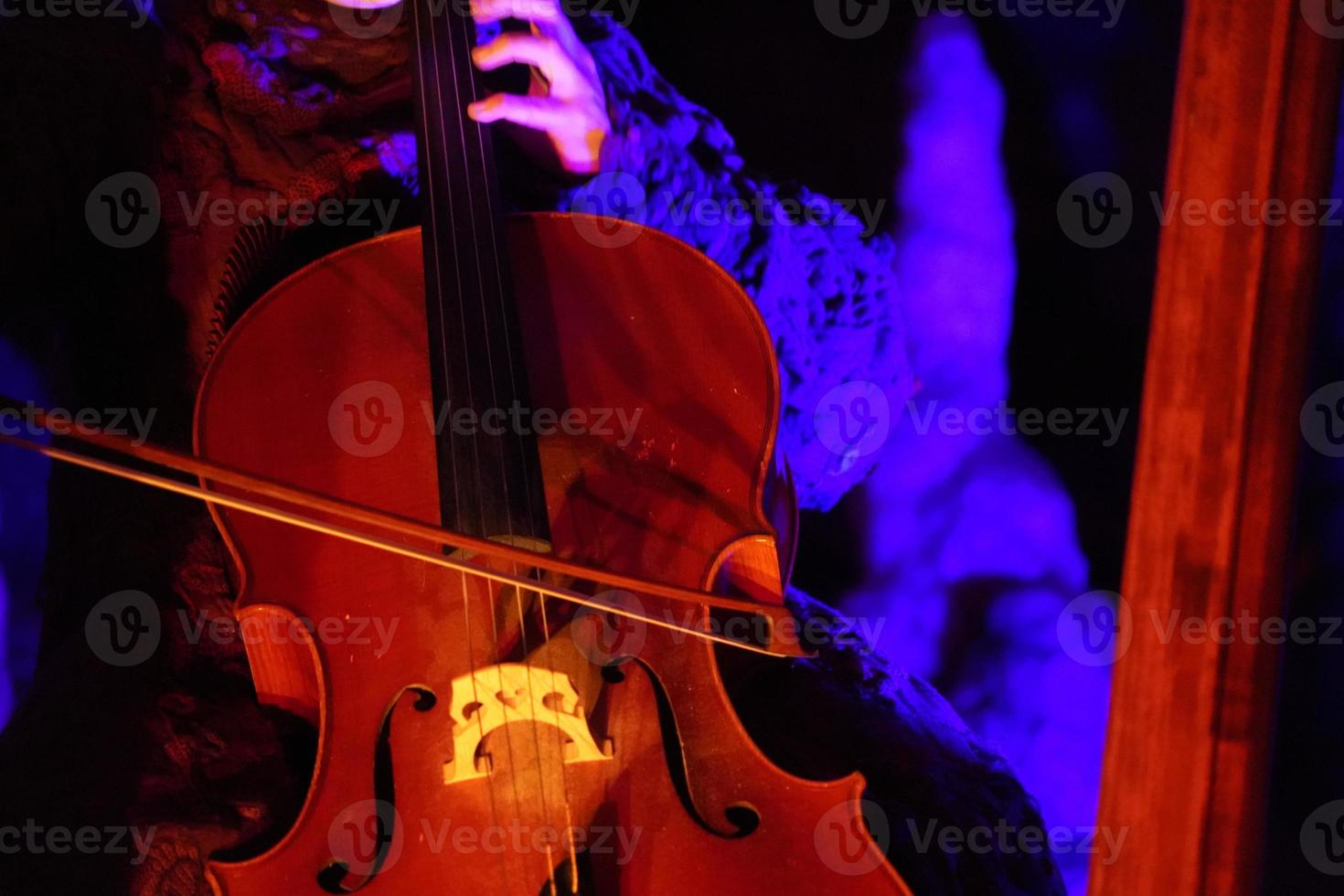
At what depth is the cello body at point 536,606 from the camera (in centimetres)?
82

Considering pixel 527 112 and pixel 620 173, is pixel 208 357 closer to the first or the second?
pixel 527 112

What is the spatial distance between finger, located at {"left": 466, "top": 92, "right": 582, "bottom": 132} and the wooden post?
798 mm

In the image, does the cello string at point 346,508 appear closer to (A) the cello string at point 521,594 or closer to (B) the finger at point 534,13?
(A) the cello string at point 521,594

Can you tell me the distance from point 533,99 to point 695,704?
2.79 ft

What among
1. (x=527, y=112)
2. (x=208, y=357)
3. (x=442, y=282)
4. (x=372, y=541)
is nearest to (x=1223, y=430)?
(x=372, y=541)

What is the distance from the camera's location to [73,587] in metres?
1.28

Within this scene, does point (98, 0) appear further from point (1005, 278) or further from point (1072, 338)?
point (1072, 338)

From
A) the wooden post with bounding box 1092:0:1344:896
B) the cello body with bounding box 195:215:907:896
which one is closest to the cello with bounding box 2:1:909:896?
the cello body with bounding box 195:215:907:896

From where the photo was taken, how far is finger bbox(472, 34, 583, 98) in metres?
1.24

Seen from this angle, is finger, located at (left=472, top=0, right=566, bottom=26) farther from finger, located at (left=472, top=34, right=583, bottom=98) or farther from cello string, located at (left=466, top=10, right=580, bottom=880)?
cello string, located at (left=466, top=10, right=580, bottom=880)

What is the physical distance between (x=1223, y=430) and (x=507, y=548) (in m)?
0.57

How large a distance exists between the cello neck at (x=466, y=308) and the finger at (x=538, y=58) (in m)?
0.03

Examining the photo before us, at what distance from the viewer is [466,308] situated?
1042 millimetres

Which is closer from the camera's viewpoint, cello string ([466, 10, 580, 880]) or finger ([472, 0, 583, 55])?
cello string ([466, 10, 580, 880])
